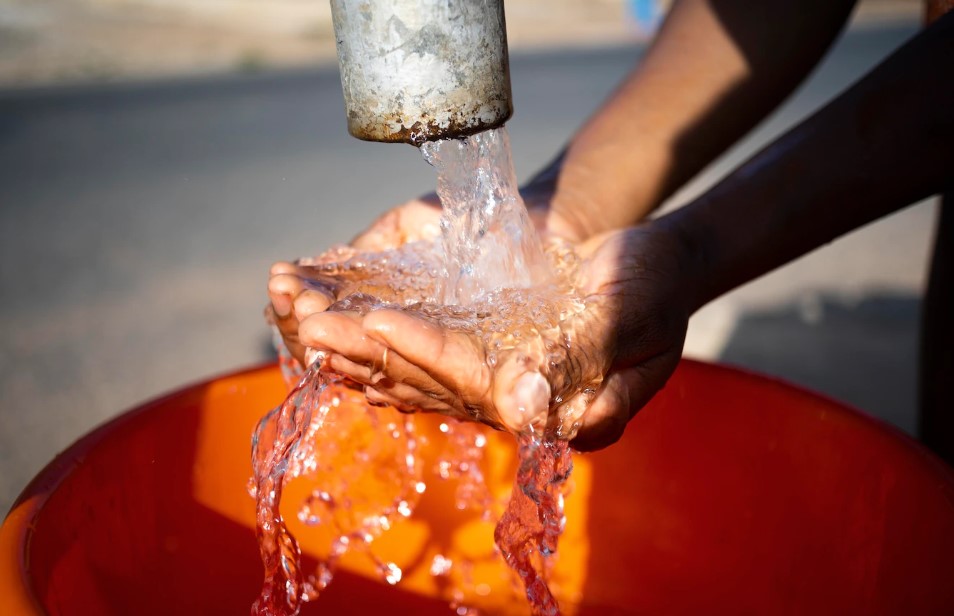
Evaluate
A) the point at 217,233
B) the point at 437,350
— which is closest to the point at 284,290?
the point at 437,350

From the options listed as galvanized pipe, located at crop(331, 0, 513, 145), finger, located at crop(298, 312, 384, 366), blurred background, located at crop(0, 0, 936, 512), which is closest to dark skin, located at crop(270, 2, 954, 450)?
finger, located at crop(298, 312, 384, 366)

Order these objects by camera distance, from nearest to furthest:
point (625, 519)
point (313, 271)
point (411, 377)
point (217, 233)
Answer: point (411, 377), point (313, 271), point (625, 519), point (217, 233)

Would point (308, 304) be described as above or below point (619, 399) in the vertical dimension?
above

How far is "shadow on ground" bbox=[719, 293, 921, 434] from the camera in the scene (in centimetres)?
251

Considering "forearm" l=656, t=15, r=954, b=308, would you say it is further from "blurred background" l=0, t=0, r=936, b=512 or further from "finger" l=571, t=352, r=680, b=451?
"blurred background" l=0, t=0, r=936, b=512

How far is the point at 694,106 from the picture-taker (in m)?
1.52

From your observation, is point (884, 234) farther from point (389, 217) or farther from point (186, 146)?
point (186, 146)

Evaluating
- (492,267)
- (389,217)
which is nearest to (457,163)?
(492,267)

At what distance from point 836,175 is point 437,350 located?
0.57 m

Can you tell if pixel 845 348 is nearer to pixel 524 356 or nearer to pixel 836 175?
pixel 836 175

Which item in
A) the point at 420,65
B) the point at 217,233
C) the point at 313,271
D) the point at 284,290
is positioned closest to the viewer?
the point at 420,65

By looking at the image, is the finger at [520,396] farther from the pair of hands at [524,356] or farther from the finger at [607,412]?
the finger at [607,412]

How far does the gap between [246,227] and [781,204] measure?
3311 millimetres

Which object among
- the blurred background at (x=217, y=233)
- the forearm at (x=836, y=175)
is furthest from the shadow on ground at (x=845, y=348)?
the forearm at (x=836, y=175)
